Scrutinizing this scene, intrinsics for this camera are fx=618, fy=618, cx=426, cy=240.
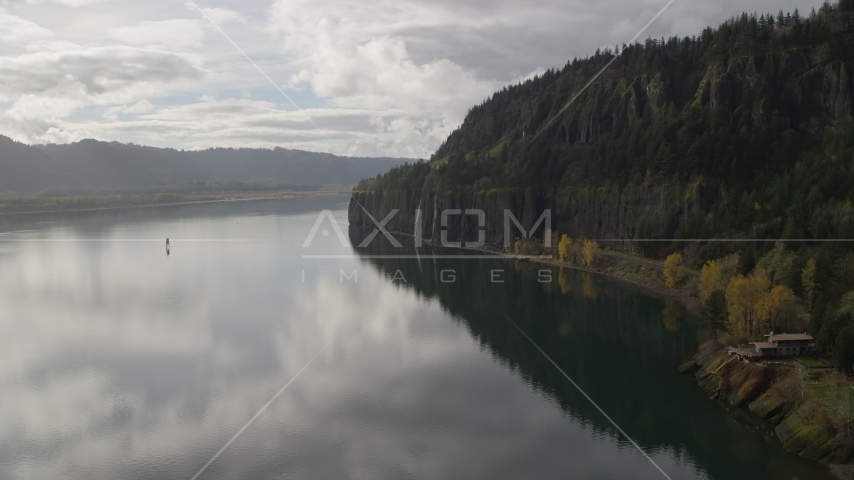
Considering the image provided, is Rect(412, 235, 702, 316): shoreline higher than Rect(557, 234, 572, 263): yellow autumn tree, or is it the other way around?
Rect(557, 234, 572, 263): yellow autumn tree

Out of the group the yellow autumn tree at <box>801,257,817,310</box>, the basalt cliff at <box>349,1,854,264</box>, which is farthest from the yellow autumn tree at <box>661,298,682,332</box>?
the yellow autumn tree at <box>801,257,817,310</box>

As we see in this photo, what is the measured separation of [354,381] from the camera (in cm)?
2033

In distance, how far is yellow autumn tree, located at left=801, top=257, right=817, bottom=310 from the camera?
73.5 ft

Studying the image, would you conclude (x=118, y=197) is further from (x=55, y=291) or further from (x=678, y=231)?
(x=678, y=231)

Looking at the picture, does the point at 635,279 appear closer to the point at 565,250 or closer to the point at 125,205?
the point at 565,250

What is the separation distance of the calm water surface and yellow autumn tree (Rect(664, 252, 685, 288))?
5.24ft

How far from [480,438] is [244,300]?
63.7 ft

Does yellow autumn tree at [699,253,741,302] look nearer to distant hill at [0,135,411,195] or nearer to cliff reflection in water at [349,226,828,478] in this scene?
cliff reflection in water at [349,226,828,478]

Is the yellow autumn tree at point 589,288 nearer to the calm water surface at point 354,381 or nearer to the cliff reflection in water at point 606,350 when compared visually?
the cliff reflection in water at point 606,350

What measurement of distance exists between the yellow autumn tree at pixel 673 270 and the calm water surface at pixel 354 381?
1.60 meters

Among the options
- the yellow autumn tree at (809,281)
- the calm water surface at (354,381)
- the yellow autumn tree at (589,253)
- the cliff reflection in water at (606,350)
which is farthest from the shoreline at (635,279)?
the yellow autumn tree at (809,281)

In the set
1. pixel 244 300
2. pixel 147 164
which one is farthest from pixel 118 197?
pixel 244 300

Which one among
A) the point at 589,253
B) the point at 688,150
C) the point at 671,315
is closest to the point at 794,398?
the point at 671,315

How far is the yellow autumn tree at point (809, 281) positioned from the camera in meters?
22.4
